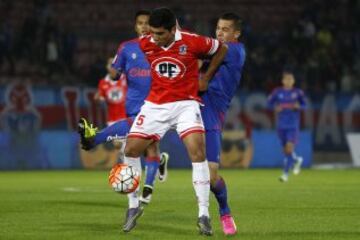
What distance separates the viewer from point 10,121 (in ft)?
76.6

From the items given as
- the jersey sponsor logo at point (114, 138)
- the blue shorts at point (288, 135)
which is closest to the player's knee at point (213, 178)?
the jersey sponsor logo at point (114, 138)

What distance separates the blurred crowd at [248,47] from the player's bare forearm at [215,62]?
15.1 m

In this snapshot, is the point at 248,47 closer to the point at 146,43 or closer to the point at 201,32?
the point at 201,32

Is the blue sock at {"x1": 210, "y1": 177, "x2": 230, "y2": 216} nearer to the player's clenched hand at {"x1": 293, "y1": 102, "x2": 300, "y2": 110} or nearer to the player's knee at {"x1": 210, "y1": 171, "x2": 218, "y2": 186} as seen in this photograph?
the player's knee at {"x1": 210, "y1": 171, "x2": 218, "y2": 186}

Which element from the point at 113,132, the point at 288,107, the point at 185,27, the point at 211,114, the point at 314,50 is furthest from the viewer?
the point at 314,50

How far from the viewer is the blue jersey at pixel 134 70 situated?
1148cm

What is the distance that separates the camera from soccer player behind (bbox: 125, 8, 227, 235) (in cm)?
884

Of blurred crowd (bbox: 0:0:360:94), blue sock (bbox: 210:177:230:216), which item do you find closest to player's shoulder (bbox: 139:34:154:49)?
blue sock (bbox: 210:177:230:216)

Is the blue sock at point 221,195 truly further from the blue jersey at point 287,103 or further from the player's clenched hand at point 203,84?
the blue jersey at point 287,103

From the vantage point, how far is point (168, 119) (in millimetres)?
8992

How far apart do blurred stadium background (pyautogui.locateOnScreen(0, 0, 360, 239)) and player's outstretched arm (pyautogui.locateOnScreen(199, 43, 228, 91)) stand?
39.3ft

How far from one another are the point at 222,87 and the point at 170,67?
89 cm

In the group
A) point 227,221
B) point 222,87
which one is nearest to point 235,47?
point 222,87

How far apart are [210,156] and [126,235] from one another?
1.15m
